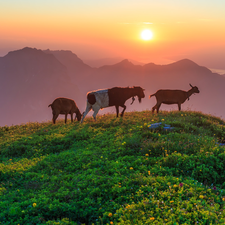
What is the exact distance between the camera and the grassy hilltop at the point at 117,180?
202 inches

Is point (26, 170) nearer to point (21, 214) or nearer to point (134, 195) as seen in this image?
point (21, 214)

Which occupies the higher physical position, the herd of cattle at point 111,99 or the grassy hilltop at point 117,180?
the herd of cattle at point 111,99

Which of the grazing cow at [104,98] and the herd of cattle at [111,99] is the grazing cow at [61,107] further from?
the grazing cow at [104,98]

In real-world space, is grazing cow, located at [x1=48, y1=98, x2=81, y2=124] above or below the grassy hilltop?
above

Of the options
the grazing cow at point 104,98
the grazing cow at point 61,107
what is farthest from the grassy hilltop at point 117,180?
the grazing cow at point 61,107

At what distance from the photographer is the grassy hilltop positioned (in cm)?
513

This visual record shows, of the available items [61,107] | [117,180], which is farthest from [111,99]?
[117,180]

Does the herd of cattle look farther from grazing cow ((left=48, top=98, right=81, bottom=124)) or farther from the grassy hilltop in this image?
the grassy hilltop

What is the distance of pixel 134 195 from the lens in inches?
229

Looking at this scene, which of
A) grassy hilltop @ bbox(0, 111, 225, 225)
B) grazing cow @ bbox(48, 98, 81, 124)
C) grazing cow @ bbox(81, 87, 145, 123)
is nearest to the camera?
grassy hilltop @ bbox(0, 111, 225, 225)

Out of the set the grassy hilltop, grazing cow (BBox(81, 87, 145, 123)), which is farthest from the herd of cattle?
the grassy hilltop

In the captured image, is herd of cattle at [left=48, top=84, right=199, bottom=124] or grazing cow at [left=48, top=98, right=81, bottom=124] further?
grazing cow at [left=48, top=98, right=81, bottom=124]

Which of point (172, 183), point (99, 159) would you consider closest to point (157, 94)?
point (99, 159)

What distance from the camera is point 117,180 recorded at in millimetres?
6527
